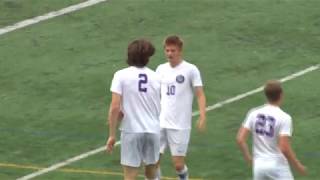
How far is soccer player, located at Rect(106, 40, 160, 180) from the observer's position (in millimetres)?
12539

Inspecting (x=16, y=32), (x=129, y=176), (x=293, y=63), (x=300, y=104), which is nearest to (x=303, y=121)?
(x=300, y=104)

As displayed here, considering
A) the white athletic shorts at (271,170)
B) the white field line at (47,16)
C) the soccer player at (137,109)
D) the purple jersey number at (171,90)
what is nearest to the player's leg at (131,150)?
the soccer player at (137,109)

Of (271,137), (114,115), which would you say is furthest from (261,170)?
(114,115)

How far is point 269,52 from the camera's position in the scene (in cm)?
2112

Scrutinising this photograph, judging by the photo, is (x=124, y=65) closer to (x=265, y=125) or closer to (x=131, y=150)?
(x=131, y=150)

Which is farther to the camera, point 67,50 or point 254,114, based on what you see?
point 67,50

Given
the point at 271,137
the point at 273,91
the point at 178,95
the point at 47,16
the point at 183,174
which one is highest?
the point at 47,16

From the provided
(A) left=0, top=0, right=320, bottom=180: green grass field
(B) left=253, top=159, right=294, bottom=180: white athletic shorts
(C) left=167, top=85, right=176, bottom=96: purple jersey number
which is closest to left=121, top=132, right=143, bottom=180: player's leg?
(C) left=167, top=85, right=176, bottom=96: purple jersey number

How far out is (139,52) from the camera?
1252cm

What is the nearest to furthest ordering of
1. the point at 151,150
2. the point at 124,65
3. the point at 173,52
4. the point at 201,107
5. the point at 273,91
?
the point at 273,91 → the point at 151,150 → the point at 201,107 → the point at 173,52 → the point at 124,65

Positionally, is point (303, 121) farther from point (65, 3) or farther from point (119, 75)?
point (65, 3)

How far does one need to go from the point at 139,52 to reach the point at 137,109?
0.68m

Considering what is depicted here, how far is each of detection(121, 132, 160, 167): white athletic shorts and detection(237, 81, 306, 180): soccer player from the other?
5.11 ft

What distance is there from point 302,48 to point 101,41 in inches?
161
